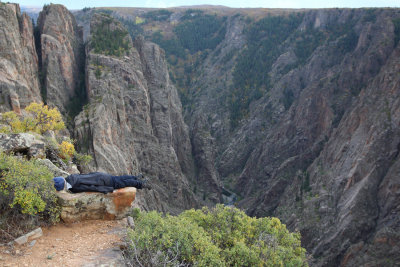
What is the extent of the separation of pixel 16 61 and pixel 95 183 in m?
33.4

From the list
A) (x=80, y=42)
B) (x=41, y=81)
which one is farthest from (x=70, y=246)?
(x=80, y=42)

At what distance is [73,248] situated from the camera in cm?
1188

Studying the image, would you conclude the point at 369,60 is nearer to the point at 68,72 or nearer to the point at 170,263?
the point at 68,72

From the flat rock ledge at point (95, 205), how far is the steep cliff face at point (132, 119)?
1072 inches

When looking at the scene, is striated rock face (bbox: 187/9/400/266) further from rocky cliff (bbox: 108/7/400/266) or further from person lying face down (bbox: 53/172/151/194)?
person lying face down (bbox: 53/172/151/194)

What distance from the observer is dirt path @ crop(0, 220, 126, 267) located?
1086 centimetres

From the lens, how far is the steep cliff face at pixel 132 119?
143 ft

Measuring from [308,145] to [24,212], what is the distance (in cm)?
7074

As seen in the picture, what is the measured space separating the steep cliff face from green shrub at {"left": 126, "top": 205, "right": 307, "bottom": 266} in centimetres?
2757

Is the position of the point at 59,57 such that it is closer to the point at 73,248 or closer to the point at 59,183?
the point at 59,183

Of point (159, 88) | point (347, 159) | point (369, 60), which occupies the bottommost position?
point (347, 159)

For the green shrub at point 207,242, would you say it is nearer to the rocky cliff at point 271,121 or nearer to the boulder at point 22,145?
the boulder at point 22,145

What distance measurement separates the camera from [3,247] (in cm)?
1116

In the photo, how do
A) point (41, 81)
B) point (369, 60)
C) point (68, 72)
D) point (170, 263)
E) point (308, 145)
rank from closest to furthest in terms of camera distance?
point (170, 263) < point (41, 81) < point (68, 72) < point (369, 60) < point (308, 145)
